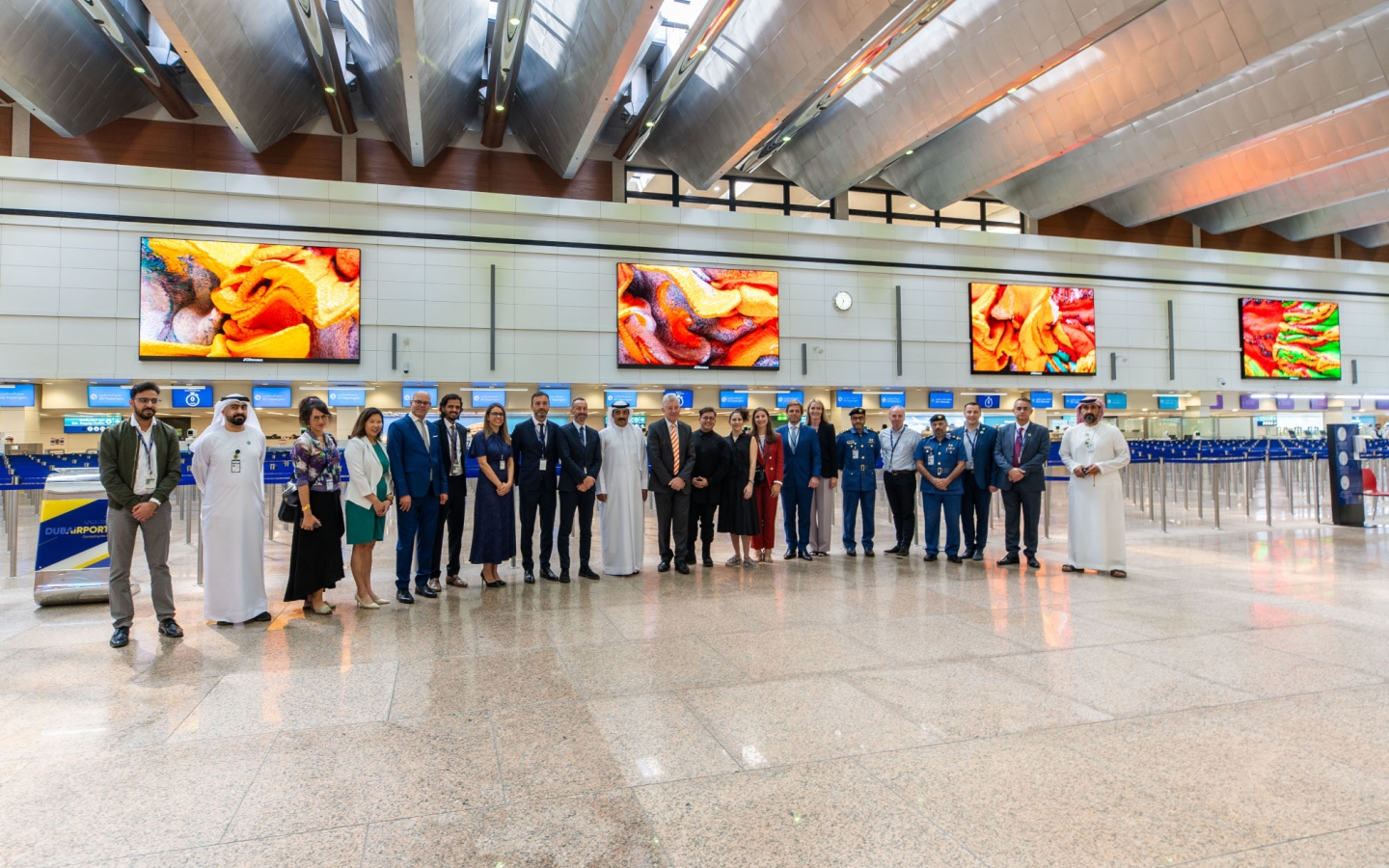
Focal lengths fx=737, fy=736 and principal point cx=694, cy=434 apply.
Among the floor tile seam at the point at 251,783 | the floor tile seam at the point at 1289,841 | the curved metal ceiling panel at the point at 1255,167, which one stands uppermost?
the curved metal ceiling panel at the point at 1255,167

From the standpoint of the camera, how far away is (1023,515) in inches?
281

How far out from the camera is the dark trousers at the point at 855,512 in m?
7.80

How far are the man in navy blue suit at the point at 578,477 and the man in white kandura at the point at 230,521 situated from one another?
232 cm

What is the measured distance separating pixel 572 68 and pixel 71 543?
489 inches

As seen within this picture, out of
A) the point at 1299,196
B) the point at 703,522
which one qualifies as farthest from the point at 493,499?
the point at 1299,196

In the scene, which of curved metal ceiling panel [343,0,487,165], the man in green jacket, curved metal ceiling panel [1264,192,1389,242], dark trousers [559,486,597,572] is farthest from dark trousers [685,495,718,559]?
curved metal ceiling panel [1264,192,1389,242]

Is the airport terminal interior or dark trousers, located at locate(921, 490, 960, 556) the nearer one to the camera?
the airport terminal interior

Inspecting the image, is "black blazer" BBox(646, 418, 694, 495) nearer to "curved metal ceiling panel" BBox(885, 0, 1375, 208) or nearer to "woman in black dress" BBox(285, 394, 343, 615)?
"woman in black dress" BBox(285, 394, 343, 615)

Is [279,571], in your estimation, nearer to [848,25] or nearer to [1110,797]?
[1110,797]

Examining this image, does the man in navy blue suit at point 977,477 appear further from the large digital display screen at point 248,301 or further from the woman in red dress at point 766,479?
the large digital display screen at point 248,301

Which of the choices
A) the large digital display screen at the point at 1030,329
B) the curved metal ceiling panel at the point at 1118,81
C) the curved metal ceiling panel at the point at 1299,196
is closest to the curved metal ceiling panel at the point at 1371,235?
the curved metal ceiling panel at the point at 1299,196

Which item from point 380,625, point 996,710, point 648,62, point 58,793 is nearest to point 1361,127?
point 648,62

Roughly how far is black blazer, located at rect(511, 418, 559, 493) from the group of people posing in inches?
0.6

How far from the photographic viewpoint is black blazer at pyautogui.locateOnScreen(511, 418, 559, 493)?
637 cm
